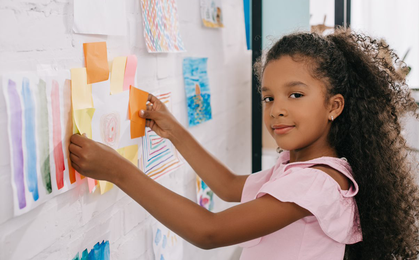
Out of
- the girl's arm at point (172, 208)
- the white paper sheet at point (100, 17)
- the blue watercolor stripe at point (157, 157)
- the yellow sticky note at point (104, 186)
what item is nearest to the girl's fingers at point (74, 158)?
the girl's arm at point (172, 208)

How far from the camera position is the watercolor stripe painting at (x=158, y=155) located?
1.07m

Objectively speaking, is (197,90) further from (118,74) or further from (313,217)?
(313,217)

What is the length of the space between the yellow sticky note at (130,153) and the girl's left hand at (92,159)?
179mm

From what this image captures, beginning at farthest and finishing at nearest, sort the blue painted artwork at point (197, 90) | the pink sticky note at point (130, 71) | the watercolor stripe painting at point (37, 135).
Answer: the blue painted artwork at point (197, 90) < the pink sticky note at point (130, 71) < the watercolor stripe painting at point (37, 135)

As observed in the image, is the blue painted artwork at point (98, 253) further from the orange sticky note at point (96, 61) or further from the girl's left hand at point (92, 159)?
the orange sticky note at point (96, 61)

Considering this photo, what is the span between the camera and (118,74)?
92cm

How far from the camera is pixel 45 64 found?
27.7 inches

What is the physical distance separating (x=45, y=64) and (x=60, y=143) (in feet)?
0.46

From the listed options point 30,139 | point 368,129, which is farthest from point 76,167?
point 368,129

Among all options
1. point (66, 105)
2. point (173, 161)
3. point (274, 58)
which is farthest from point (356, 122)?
point (66, 105)

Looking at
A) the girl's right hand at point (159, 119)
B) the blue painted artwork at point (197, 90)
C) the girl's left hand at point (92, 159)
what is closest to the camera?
the girl's left hand at point (92, 159)

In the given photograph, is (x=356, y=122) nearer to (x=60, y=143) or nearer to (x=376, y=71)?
(x=376, y=71)

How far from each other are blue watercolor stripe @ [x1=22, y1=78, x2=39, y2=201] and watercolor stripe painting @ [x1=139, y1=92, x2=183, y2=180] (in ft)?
1.24

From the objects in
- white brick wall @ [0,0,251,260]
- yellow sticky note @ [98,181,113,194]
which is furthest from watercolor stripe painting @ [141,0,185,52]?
yellow sticky note @ [98,181,113,194]
